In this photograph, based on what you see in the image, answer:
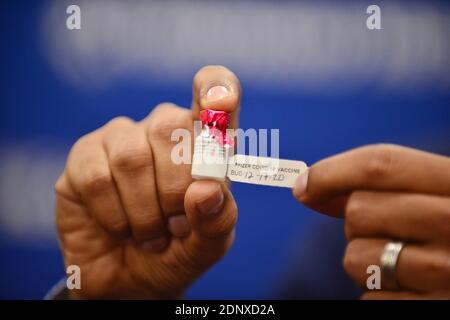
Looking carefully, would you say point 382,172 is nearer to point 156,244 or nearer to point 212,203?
point 212,203

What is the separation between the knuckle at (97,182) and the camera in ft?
2.95

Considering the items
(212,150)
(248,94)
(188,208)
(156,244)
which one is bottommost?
(156,244)

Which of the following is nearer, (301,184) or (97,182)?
(301,184)

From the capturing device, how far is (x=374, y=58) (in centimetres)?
93

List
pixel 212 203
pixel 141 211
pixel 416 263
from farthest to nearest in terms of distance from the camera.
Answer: pixel 141 211 → pixel 212 203 → pixel 416 263

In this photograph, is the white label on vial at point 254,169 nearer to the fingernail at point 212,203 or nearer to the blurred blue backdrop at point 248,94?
the fingernail at point 212,203

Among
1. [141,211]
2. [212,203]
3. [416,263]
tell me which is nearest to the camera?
[416,263]

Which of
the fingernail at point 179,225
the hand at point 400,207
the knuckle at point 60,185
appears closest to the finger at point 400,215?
the hand at point 400,207

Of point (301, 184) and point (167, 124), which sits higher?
point (167, 124)

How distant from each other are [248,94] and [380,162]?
34cm

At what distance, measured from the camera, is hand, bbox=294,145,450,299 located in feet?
2.23

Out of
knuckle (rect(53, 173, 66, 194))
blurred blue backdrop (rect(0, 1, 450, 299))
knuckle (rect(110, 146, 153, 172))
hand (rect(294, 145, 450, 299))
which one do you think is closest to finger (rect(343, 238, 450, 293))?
hand (rect(294, 145, 450, 299))

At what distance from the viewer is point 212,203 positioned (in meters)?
0.79

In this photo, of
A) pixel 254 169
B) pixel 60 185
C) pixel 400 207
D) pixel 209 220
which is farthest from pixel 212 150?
pixel 60 185
